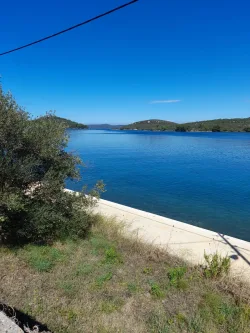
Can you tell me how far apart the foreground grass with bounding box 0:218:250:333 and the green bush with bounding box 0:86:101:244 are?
49cm

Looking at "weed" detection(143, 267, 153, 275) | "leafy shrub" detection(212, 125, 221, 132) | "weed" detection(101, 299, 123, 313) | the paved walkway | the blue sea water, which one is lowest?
the blue sea water

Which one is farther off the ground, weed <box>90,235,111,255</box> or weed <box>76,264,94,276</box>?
weed <box>76,264,94,276</box>

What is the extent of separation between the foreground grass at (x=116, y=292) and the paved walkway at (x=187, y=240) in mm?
742

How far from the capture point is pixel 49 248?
230 inches

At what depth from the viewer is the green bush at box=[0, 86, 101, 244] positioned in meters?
5.39

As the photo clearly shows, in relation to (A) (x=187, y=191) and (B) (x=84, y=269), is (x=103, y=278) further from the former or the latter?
(A) (x=187, y=191)

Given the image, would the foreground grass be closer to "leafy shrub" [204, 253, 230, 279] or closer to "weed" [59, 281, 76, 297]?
"weed" [59, 281, 76, 297]

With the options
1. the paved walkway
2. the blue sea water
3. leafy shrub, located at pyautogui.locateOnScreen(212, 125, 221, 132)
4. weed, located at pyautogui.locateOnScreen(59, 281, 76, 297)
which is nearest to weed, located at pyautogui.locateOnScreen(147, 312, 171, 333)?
weed, located at pyautogui.locateOnScreen(59, 281, 76, 297)

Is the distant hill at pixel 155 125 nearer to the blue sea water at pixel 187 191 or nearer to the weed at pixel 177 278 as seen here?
the blue sea water at pixel 187 191

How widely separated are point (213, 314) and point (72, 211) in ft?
13.7

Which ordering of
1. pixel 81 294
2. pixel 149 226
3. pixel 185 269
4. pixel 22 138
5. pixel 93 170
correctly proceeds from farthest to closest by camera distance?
1. pixel 93 170
2. pixel 149 226
3. pixel 22 138
4. pixel 185 269
5. pixel 81 294

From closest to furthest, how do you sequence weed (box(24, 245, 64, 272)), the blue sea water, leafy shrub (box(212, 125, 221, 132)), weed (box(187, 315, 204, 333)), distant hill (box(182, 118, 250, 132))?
1. weed (box(187, 315, 204, 333))
2. weed (box(24, 245, 64, 272))
3. the blue sea water
4. leafy shrub (box(212, 125, 221, 132))
5. distant hill (box(182, 118, 250, 132))

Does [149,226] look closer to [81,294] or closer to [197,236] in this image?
[197,236]

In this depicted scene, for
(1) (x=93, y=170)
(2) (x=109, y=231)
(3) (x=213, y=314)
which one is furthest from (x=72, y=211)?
(1) (x=93, y=170)
